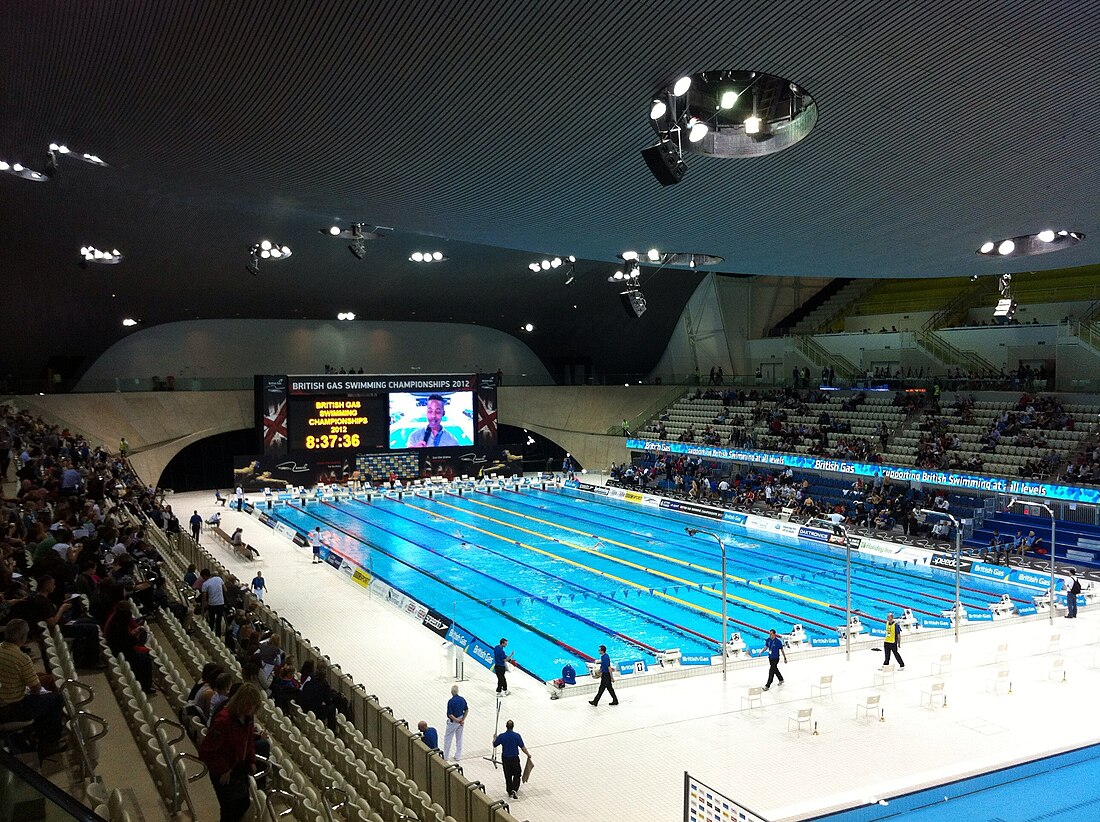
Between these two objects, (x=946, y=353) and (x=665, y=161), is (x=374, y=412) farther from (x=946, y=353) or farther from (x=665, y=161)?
(x=665, y=161)

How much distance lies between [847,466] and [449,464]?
17396mm

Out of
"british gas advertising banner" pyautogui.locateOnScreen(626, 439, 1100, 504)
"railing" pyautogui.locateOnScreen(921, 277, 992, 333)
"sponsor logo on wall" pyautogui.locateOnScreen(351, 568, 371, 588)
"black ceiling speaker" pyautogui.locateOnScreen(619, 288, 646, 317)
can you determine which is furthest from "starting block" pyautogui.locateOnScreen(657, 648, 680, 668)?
"railing" pyautogui.locateOnScreen(921, 277, 992, 333)

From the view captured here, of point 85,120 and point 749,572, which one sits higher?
point 85,120

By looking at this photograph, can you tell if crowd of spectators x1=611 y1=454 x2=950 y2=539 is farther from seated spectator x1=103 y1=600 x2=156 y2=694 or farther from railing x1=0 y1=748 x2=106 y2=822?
railing x1=0 y1=748 x2=106 y2=822

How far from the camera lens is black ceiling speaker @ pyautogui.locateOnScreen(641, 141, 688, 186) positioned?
11273 mm

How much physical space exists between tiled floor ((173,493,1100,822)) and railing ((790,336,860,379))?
20849 mm

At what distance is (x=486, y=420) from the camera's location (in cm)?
3959

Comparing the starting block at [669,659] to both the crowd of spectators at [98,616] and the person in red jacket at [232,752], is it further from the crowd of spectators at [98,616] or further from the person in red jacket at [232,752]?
the person in red jacket at [232,752]

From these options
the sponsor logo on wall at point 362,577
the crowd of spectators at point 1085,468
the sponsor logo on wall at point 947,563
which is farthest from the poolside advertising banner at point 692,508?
the sponsor logo on wall at point 362,577

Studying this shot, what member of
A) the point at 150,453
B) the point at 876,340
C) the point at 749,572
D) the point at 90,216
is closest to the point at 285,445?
the point at 150,453

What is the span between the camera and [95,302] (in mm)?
32406

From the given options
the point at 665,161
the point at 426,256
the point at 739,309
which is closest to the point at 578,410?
the point at 739,309

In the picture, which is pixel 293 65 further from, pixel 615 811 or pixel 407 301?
pixel 407 301

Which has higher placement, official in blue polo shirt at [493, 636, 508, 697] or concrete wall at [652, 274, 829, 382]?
concrete wall at [652, 274, 829, 382]
